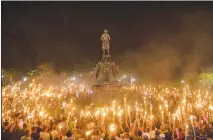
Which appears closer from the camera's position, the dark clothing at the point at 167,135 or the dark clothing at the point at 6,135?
the dark clothing at the point at 6,135

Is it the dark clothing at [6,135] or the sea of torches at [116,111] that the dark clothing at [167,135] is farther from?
the dark clothing at [6,135]

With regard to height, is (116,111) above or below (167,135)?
above

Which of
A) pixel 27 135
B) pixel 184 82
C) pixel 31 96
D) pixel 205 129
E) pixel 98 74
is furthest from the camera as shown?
pixel 184 82

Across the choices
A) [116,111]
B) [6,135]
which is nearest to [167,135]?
[6,135]

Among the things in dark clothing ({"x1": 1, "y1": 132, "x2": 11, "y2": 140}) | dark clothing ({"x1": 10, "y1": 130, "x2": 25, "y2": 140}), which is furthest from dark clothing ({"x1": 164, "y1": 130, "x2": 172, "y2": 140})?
dark clothing ({"x1": 1, "y1": 132, "x2": 11, "y2": 140})

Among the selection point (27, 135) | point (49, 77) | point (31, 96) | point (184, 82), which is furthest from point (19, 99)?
point (184, 82)

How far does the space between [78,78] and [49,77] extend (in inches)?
287

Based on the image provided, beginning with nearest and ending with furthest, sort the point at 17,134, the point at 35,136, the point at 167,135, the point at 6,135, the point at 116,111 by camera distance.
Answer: the point at 35,136 → the point at 6,135 → the point at 167,135 → the point at 17,134 → the point at 116,111

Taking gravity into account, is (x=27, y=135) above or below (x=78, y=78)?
below

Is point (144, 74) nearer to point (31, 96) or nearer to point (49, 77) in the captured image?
point (49, 77)

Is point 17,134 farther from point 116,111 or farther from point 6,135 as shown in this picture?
point 116,111

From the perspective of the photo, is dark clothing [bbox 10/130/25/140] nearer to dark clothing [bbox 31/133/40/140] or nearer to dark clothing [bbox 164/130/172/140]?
dark clothing [bbox 31/133/40/140]

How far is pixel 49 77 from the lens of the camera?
47.4 m

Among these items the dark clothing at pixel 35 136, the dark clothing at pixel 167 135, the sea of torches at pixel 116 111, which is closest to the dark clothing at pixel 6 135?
the dark clothing at pixel 35 136
